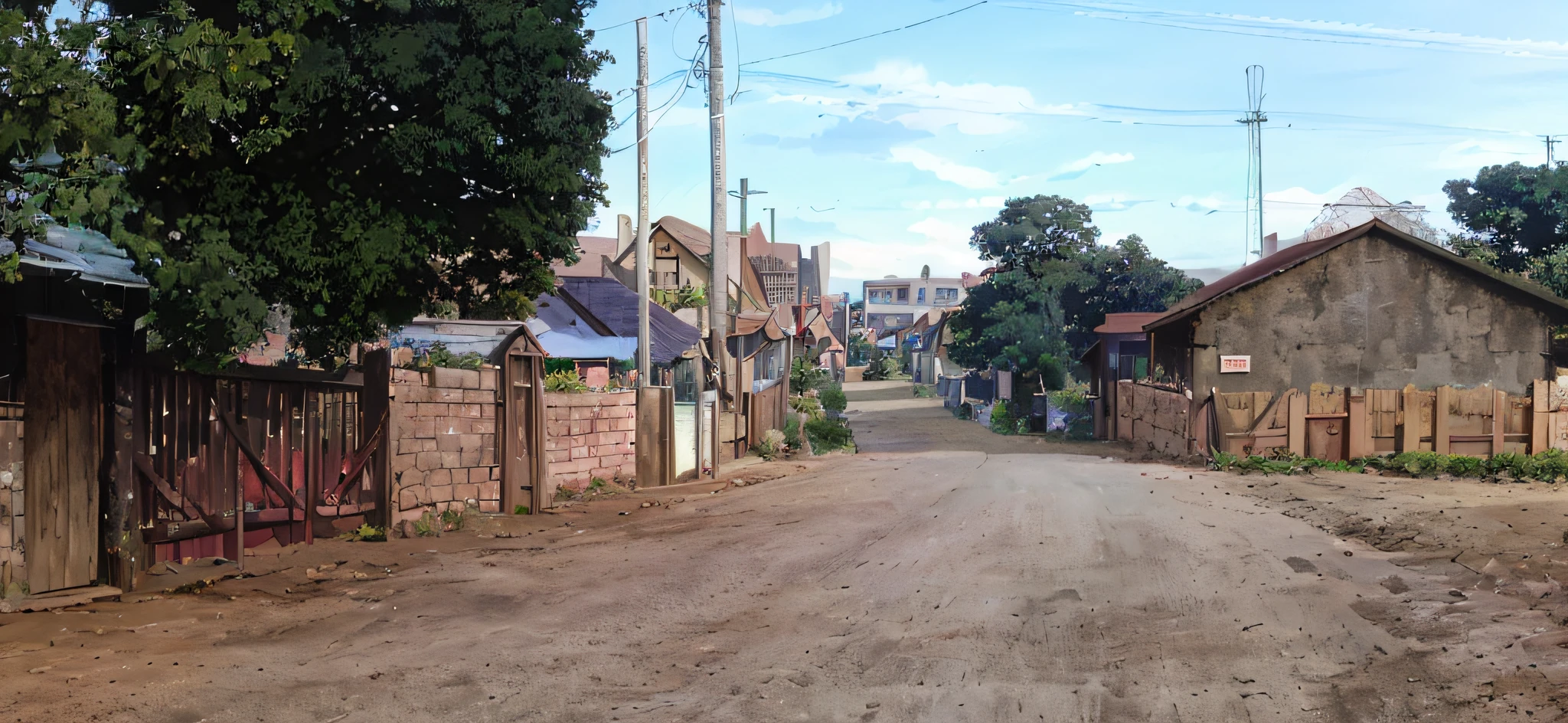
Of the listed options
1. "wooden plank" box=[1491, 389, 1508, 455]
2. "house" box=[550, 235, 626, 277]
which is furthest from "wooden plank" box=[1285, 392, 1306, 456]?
"house" box=[550, 235, 626, 277]

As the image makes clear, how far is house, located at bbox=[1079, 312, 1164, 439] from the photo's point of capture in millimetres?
34750

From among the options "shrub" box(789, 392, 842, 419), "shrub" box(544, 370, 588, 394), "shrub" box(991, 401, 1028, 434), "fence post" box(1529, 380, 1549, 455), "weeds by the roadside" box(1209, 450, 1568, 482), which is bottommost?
"shrub" box(991, 401, 1028, 434)

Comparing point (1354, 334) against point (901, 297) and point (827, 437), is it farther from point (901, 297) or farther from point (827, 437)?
point (901, 297)

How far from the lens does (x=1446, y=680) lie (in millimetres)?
7410

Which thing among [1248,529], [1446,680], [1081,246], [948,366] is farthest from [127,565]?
[948,366]

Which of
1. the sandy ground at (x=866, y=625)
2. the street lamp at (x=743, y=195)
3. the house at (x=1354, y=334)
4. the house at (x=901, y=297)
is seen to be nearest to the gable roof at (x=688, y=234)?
the street lamp at (x=743, y=195)

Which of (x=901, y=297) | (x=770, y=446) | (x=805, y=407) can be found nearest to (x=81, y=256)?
(x=770, y=446)

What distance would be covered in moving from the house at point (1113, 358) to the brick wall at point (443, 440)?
927 inches

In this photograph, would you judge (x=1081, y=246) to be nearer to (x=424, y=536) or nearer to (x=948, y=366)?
(x=948, y=366)

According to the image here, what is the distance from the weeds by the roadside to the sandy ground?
4981mm

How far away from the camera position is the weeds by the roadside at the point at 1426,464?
64.1ft

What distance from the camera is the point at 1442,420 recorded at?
21938mm

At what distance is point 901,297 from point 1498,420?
94661 mm

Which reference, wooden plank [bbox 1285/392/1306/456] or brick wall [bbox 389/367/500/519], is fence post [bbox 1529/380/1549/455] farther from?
brick wall [bbox 389/367/500/519]
